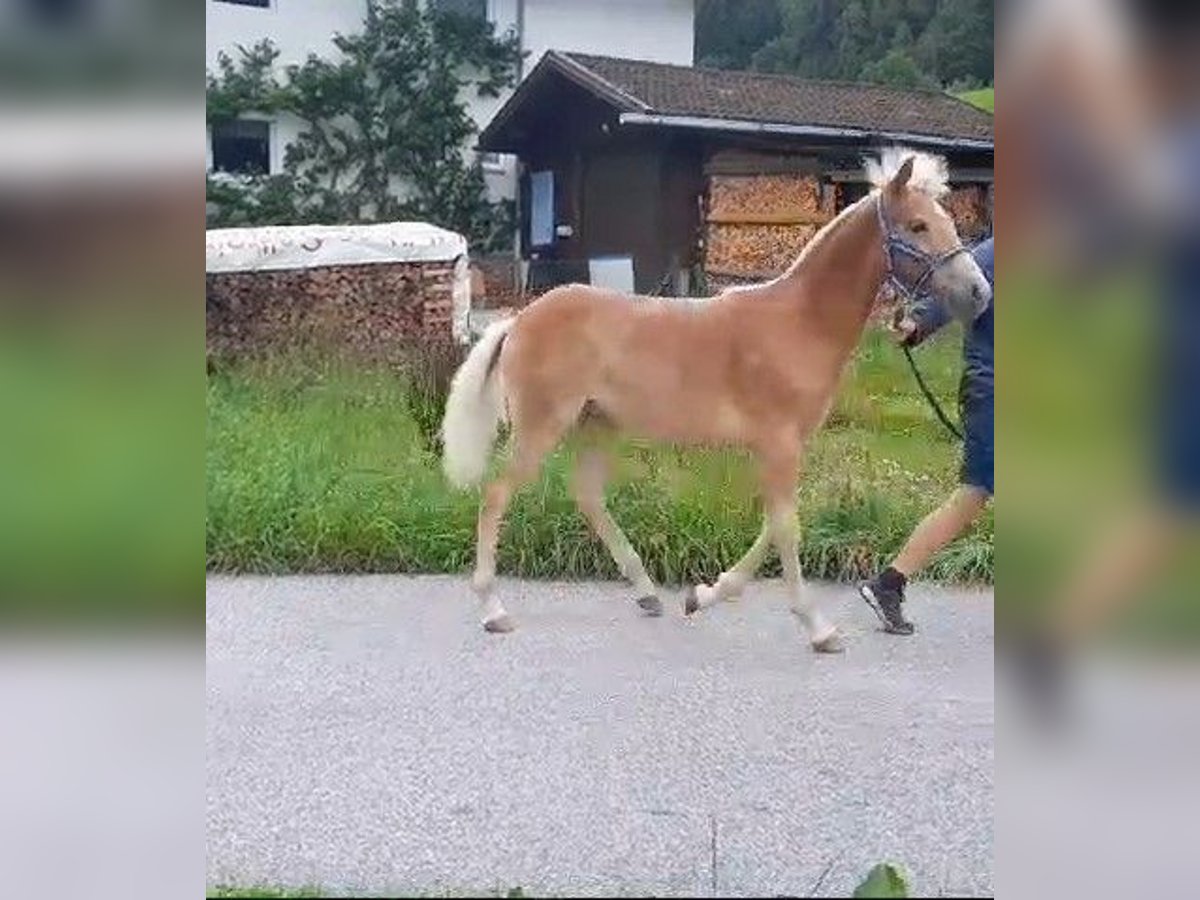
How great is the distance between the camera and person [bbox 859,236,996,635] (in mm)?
3020

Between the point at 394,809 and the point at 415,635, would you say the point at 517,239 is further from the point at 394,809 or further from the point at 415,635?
the point at 394,809

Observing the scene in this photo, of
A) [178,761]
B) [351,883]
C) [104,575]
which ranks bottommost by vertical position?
[351,883]

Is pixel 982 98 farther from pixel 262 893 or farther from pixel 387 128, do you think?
pixel 262 893

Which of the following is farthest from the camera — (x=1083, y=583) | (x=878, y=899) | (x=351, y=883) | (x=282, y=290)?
(x=282, y=290)

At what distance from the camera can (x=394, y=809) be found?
116 inches

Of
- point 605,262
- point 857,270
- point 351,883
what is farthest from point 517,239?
point 351,883

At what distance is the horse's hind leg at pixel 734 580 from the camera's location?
3.50 meters

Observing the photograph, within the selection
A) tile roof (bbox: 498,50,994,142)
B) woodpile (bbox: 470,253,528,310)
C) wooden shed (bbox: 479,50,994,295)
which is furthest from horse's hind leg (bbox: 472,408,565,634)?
tile roof (bbox: 498,50,994,142)

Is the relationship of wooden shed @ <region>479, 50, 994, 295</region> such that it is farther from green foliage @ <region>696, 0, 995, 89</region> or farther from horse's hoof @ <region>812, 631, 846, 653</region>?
horse's hoof @ <region>812, 631, 846, 653</region>

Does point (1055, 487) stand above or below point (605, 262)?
below

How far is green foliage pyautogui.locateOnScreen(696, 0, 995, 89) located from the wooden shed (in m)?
0.04

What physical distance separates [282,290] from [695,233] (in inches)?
39.5

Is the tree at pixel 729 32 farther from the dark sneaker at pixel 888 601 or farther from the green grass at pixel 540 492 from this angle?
the dark sneaker at pixel 888 601

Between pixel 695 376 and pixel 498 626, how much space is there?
2.70ft
